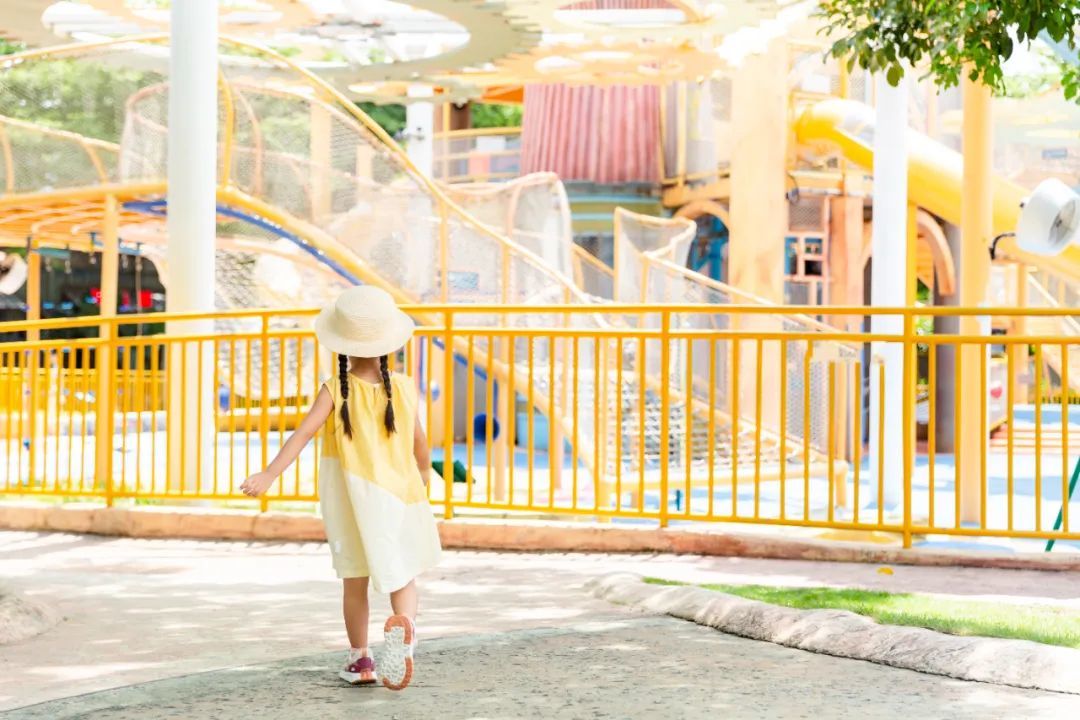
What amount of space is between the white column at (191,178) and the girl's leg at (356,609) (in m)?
5.88

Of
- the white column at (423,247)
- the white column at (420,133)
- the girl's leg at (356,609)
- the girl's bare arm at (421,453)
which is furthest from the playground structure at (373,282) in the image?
the white column at (420,133)

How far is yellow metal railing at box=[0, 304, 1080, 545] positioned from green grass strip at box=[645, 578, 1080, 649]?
1.00 meters

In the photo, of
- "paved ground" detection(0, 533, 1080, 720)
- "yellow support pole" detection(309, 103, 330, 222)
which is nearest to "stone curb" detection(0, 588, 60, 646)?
"paved ground" detection(0, 533, 1080, 720)

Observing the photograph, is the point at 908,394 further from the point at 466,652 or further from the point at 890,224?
the point at 890,224

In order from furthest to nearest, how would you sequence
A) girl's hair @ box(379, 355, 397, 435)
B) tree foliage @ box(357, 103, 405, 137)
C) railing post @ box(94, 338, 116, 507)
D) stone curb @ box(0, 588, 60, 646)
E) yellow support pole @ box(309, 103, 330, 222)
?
tree foliage @ box(357, 103, 405, 137)
yellow support pole @ box(309, 103, 330, 222)
railing post @ box(94, 338, 116, 507)
stone curb @ box(0, 588, 60, 646)
girl's hair @ box(379, 355, 397, 435)

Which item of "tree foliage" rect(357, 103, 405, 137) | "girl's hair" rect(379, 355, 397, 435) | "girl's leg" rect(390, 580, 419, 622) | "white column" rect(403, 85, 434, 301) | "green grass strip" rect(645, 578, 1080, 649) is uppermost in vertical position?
"tree foliage" rect(357, 103, 405, 137)

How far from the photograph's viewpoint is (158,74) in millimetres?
15492

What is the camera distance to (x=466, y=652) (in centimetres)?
553

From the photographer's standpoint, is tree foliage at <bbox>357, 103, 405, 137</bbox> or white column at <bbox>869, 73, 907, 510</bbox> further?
tree foliage at <bbox>357, 103, 405, 137</bbox>

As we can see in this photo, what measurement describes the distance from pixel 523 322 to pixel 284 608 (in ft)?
27.1

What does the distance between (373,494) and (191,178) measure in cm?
643

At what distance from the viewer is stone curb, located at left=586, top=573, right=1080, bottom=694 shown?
4945 millimetres

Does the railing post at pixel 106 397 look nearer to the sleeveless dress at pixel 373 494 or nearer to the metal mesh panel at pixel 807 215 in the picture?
the sleeveless dress at pixel 373 494

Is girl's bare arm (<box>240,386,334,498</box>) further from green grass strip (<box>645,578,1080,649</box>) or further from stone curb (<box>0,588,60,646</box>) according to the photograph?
green grass strip (<box>645,578,1080,649</box>)
